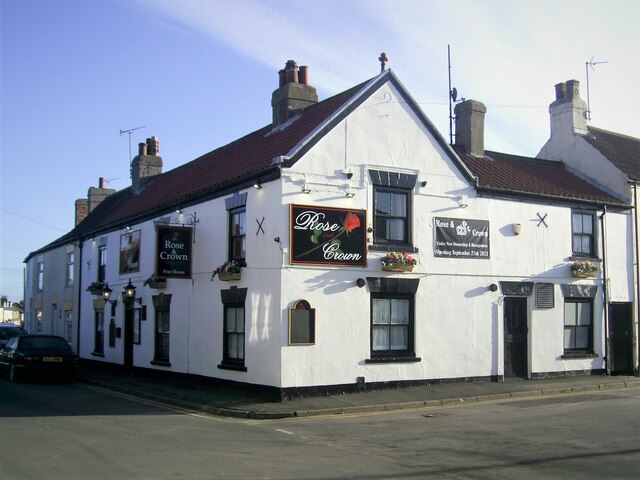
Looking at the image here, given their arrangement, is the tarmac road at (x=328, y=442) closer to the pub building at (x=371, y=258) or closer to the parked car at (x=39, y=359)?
the pub building at (x=371, y=258)

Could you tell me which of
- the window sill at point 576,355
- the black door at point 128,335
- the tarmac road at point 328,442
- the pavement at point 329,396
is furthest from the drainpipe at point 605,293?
the black door at point 128,335

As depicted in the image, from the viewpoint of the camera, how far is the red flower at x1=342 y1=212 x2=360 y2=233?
17891mm

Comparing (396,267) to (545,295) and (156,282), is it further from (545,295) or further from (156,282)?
(156,282)

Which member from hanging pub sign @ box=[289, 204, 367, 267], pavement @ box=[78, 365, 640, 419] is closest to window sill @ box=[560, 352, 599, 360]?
pavement @ box=[78, 365, 640, 419]

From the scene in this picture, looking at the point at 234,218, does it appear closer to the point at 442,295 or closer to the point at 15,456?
the point at 442,295

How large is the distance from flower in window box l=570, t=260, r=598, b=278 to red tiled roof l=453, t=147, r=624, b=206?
2073mm

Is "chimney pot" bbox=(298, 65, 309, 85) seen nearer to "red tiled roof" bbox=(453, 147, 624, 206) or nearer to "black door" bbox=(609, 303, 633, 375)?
"red tiled roof" bbox=(453, 147, 624, 206)

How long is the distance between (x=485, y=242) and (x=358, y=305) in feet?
15.8

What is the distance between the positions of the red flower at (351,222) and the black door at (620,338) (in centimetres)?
1033

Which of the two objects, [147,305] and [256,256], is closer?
[256,256]

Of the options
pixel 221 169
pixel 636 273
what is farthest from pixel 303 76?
pixel 636 273

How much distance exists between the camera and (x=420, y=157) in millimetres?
19406

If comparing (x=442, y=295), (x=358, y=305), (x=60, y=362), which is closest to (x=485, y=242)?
(x=442, y=295)

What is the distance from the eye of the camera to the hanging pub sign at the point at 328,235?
17.2m
